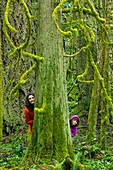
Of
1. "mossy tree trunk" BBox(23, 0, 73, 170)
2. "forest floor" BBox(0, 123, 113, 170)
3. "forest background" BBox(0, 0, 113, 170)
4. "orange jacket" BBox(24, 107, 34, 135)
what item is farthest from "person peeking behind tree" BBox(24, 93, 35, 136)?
"mossy tree trunk" BBox(23, 0, 73, 170)

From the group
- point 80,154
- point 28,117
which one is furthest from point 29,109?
point 80,154

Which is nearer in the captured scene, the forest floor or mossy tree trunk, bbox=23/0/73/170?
mossy tree trunk, bbox=23/0/73/170

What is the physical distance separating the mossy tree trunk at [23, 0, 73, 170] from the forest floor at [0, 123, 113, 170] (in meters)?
0.37

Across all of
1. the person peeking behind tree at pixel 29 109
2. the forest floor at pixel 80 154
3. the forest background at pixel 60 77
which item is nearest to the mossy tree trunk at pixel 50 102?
the forest background at pixel 60 77

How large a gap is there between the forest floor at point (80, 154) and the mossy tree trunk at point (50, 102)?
0.37 m

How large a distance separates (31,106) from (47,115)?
6.26 ft

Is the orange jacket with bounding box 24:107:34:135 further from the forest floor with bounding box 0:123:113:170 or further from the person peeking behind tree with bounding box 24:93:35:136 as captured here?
the forest floor with bounding box 0:123:113:170

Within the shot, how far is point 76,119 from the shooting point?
9516 mm

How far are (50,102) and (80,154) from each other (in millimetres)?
1046

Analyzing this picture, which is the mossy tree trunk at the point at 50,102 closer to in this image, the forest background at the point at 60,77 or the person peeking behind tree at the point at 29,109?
the forest background at the point at 60,77

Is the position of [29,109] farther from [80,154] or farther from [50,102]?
[80,154]

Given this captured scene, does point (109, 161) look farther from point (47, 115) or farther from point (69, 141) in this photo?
point (47, 115)

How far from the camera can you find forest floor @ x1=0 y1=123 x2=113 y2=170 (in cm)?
731

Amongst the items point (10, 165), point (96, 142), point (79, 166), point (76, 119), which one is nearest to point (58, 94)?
point (79, 166)
